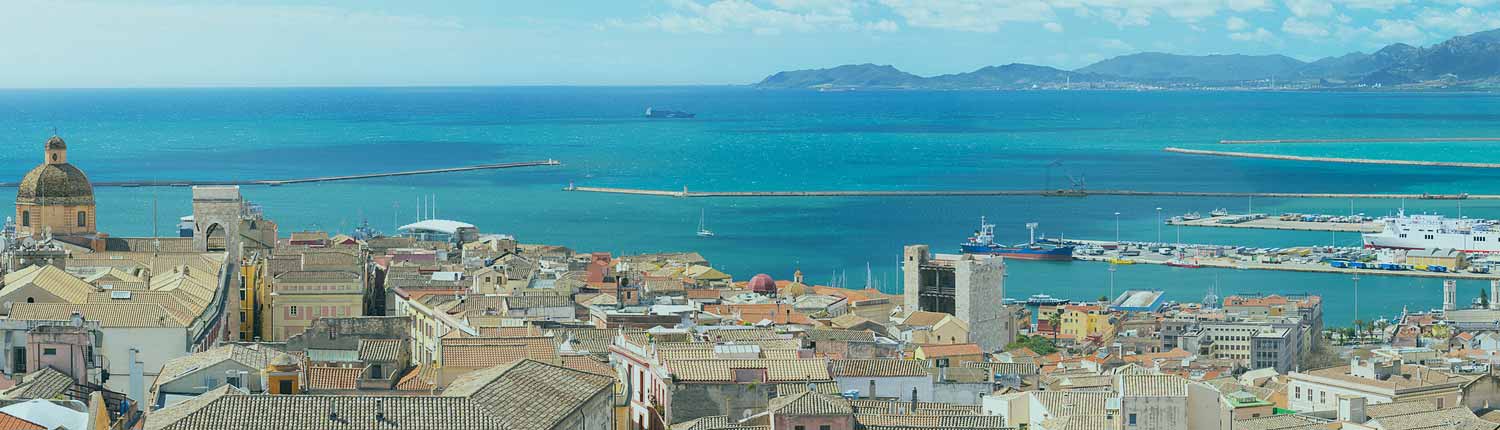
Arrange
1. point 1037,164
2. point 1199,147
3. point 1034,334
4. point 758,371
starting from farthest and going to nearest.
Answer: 1. point 1199,147
2. point 1037,164
3. point 1034,334
4. point 758,371

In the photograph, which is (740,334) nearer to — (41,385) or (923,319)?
(41,385)

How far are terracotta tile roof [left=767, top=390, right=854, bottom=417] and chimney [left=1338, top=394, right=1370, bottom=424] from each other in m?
12.4

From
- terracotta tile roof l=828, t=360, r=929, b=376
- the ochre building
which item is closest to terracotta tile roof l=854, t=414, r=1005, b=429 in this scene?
terracotta tile roof l=828, t=360, r=929, b=376

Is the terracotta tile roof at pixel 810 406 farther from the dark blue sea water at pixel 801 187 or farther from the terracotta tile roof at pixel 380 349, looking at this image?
the dark blue sea water at pixel 801 187

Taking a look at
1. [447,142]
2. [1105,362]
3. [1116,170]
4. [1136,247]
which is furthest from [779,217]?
[447,142]

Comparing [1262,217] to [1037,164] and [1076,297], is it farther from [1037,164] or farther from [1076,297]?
[1037,164]

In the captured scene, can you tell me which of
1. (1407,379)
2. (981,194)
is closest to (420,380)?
(1407,379)

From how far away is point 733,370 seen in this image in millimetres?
18672

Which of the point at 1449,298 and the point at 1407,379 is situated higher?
the point at 1407,379

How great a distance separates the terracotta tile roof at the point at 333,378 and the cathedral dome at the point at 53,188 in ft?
72.5

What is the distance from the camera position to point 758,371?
61.2ft

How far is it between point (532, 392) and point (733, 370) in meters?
4.16

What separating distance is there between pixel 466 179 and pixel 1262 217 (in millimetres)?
50032

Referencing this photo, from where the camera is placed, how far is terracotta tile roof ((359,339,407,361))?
21.6 m
